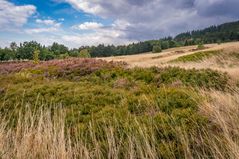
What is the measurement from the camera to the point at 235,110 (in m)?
4.84

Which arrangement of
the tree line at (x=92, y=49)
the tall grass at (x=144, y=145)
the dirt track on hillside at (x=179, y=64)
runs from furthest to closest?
1. the tree line at (x=92, y=49)
2. the dirt track on hillside at (x=179, y=64)
3. the tall grass at (x=144, y=145)

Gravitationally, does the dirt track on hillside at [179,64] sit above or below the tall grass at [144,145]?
below

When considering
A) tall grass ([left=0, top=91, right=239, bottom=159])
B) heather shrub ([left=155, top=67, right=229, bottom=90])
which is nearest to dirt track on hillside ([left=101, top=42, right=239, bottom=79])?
heather shrub ([left=155, top=67, right=229, bottom=90])

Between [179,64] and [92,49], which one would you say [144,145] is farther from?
[92,49]

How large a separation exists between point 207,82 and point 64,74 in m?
9.06

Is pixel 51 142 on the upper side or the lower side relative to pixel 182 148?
upper

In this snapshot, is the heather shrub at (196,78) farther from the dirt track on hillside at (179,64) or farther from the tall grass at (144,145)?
the tall grass at (144,145)

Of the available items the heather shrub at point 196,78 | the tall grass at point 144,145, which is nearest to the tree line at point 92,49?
the heather shrub at point 196,78

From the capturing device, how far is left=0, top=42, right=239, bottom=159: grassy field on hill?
4.05 m

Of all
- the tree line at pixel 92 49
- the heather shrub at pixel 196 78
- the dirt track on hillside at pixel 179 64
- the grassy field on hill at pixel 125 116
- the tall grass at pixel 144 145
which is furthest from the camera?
the tree line at pixel 92 49

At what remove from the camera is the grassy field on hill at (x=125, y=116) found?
4055 mm

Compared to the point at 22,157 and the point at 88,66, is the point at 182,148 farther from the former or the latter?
the point at 88,66

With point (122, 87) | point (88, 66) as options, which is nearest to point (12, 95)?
point (122, 87)

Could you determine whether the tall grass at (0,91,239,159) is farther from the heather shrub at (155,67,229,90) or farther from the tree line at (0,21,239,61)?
the tree line at (0,21,239,61)
